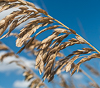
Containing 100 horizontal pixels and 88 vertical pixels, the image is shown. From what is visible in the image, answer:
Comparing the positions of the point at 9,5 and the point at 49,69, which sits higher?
the point at 9,5

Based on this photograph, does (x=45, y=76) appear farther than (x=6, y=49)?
No

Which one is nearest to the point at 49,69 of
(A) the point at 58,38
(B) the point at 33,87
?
(A) the point at 58,38

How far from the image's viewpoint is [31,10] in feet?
2.90

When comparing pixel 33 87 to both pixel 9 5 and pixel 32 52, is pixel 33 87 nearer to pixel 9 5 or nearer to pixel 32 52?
pixel 32 52

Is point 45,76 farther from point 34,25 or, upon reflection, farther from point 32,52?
point 32,52

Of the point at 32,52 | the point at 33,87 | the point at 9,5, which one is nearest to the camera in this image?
the point at 9,5

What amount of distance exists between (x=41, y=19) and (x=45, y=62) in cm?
23

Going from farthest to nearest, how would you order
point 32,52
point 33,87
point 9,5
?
point 33,87, point 32,52, point 9,5

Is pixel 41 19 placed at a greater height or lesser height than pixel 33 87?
greater

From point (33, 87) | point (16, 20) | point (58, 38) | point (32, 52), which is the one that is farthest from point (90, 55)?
point (33, 87)

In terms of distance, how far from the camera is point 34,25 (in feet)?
2.91

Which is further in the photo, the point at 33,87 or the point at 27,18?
the point at 33,87

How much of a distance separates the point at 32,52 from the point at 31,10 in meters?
2.21

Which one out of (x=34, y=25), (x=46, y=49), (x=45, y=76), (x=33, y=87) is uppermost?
(x=34, y=25)
